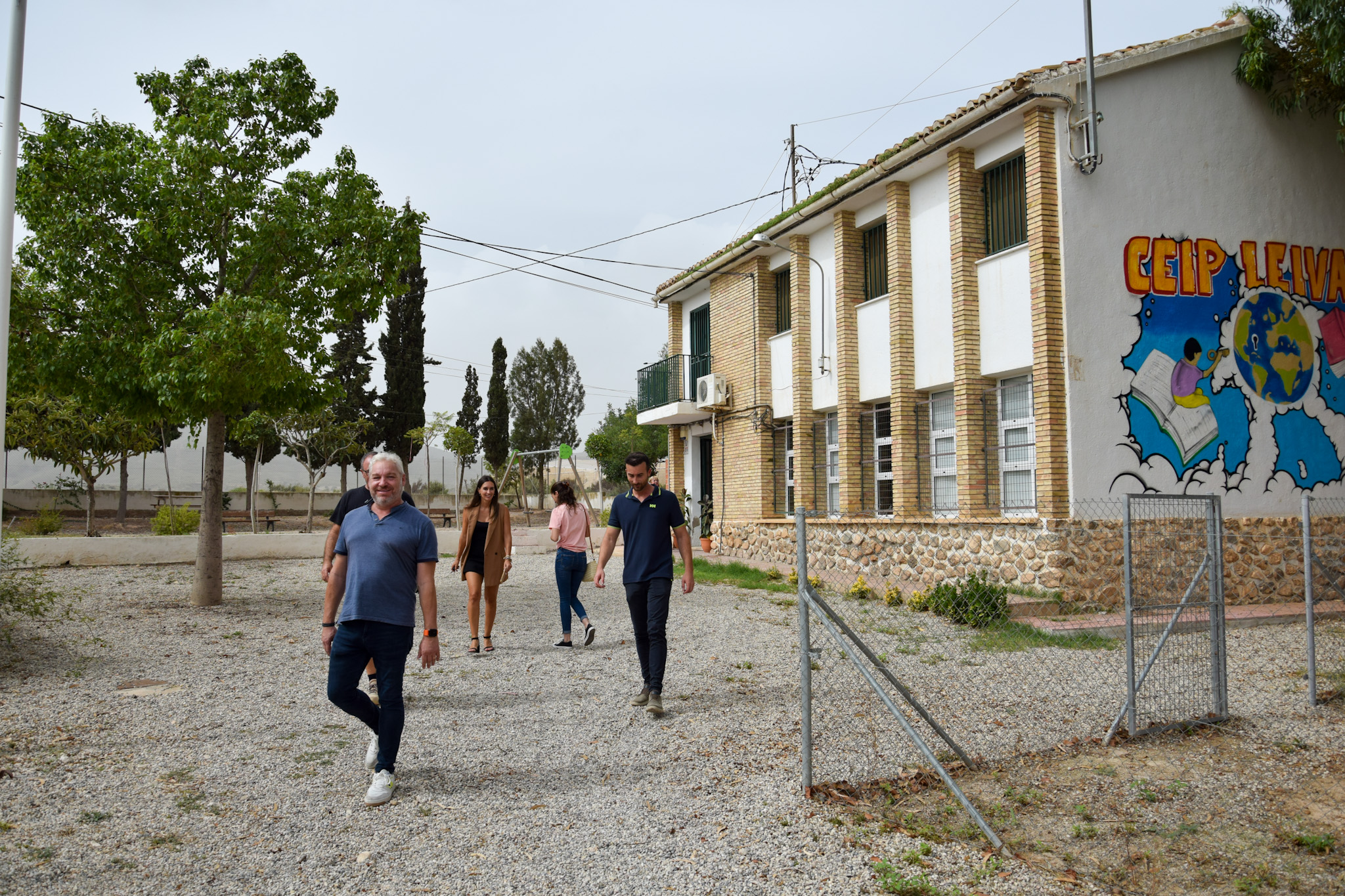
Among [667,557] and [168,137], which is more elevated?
[168,137]

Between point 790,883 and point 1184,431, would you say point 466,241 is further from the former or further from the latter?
point 790,883

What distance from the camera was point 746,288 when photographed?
20.3m

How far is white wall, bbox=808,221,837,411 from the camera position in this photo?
57.2 feet

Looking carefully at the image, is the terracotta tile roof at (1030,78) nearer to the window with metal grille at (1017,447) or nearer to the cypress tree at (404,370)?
the window with metal grille at (1017,447)

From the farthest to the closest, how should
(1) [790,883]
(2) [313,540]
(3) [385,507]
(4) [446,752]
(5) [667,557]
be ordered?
(2) [313,540] < (5) [667,557] < (4) [446,752] < (3) [385,507] < (1) [790,883]

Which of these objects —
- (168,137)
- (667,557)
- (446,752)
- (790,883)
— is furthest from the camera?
(168,137)

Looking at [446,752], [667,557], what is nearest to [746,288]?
[667,557]

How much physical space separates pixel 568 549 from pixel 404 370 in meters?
32.7

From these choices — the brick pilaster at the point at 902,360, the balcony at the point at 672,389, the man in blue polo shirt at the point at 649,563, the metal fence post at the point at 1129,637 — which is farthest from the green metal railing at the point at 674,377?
the metal fence post at the point at 1129,637

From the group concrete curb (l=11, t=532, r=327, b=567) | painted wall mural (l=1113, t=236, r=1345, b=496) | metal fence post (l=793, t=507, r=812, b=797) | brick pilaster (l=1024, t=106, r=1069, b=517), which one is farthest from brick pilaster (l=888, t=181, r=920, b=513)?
concrete curb (l=11, t=532, r=327, b=567)

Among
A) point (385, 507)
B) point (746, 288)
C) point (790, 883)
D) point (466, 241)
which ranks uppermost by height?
point (466, 241)

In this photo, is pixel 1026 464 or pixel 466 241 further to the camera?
pixel 466 241

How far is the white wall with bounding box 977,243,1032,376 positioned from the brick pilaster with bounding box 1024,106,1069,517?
0.59 ft

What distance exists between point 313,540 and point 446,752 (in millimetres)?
18176
